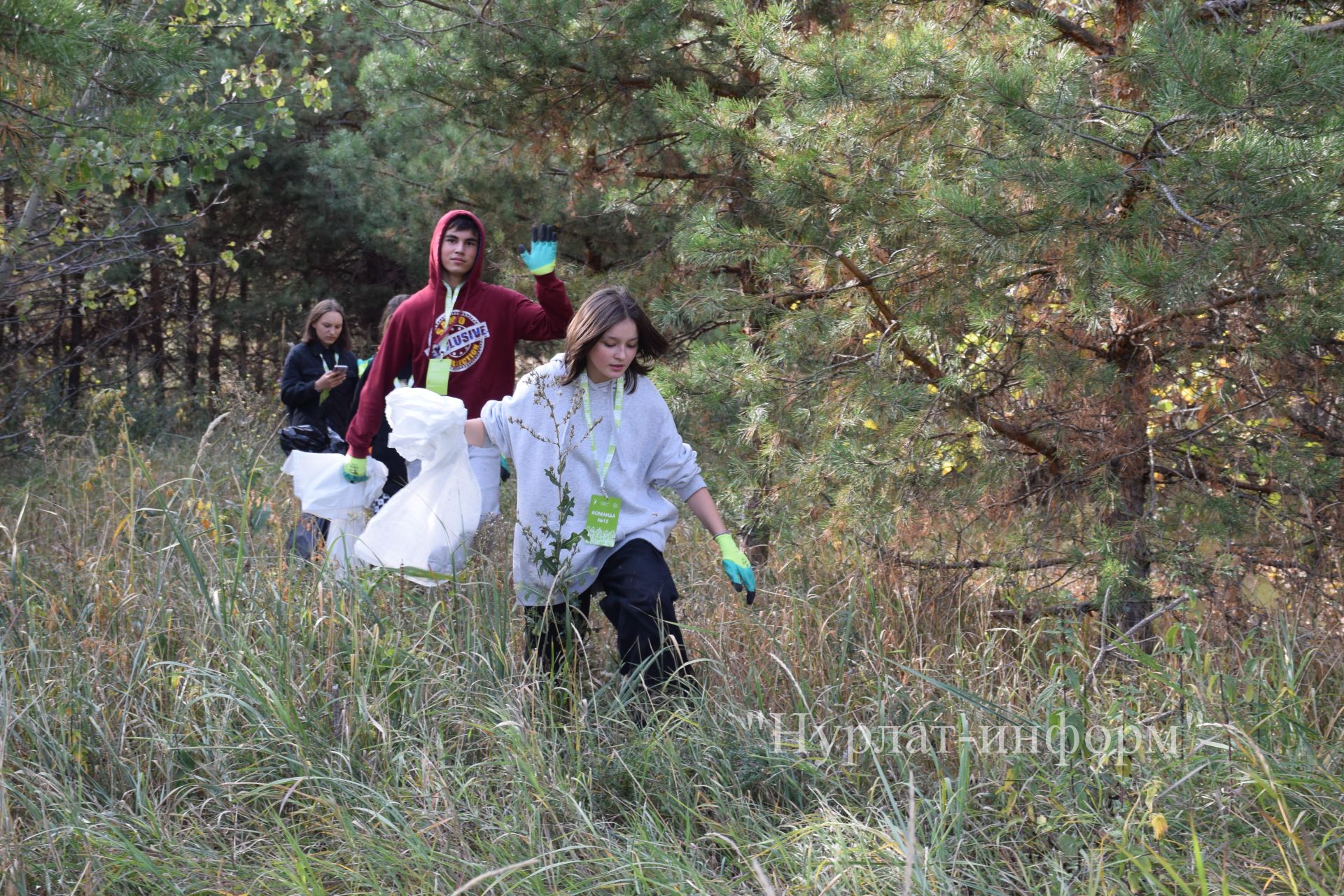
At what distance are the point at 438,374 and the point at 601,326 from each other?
1.16 meters

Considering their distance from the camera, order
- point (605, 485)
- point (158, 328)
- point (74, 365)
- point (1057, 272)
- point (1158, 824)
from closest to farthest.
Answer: point (1158, 824) < point (605, 485) < point (1057, 272) < point (74, 365) < point (158, 328)

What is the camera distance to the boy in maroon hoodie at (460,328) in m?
4.07

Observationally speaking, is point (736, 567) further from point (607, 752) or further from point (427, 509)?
point (427, 509)

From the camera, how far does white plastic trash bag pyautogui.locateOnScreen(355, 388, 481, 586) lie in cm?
341

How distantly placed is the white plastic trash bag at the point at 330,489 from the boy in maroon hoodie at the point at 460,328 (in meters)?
0.08

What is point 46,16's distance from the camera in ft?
8.92

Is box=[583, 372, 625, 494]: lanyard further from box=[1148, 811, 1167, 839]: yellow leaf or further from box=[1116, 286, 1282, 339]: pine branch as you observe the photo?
box=[1148, 811, 1167, 839]: yellow leaf

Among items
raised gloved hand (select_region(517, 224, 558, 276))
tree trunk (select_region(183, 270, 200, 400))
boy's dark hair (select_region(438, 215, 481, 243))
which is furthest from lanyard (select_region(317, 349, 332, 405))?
tree trunk (select_region(183, 270, 200, 400))

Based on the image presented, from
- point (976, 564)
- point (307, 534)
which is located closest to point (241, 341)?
point (307, 534)

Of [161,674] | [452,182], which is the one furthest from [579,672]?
[452,182]

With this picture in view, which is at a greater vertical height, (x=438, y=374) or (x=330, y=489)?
(x=438, y=374)

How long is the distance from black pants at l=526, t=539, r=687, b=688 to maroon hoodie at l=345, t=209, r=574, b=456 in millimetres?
1130

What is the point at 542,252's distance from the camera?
4.21 metres

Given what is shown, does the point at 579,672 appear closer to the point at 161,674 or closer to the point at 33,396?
the point at 161,674
